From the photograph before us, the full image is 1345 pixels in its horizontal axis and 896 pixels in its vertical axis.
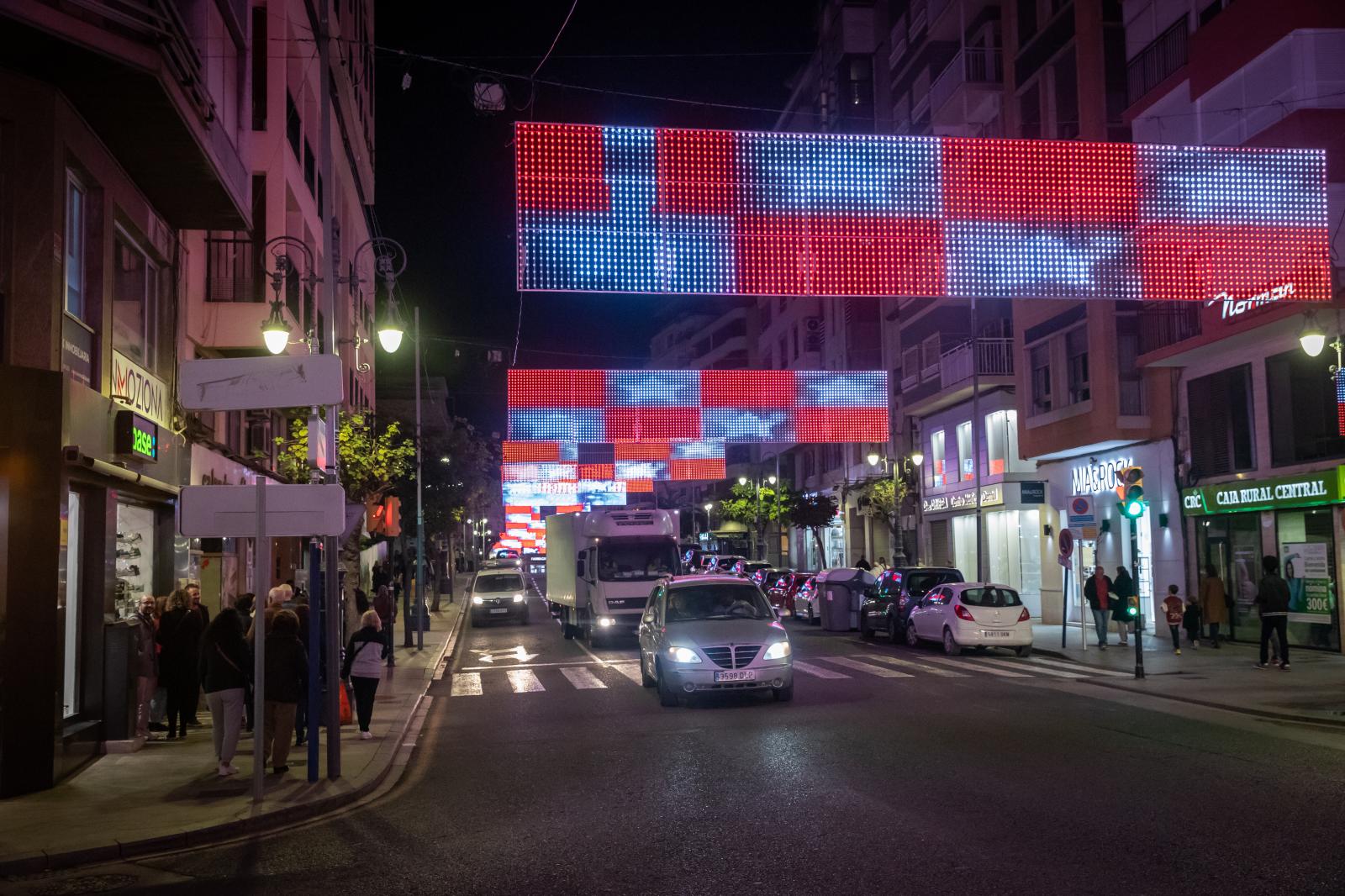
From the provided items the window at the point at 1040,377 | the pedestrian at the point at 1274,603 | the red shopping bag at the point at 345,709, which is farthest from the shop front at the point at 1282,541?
Result: the red shopping bag at the point at 345,709

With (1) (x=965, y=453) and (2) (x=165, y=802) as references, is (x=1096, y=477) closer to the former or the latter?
(1) (x=965, y=453)

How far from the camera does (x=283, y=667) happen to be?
1197cm

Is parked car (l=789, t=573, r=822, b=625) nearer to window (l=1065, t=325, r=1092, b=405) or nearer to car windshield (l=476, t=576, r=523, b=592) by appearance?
car windshield (l=476, t=576, r=523, b=592)

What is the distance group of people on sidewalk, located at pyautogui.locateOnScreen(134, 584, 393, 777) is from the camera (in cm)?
1195

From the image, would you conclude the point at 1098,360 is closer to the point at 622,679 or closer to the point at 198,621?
the point at 622,679

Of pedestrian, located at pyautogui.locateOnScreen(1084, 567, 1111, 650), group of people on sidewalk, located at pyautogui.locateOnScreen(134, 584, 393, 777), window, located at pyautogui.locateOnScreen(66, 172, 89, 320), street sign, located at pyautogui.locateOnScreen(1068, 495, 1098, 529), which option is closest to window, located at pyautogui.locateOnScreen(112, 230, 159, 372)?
window, located at pyautogui.locateOnScreen(66, 172, 89, 320)

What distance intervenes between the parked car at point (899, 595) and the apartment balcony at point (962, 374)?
25.1ft

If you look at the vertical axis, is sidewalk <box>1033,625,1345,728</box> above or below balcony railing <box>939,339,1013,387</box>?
below

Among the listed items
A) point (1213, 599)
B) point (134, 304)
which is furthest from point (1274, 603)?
point (134, 304)

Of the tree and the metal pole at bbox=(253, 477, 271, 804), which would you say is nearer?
the metal pole at bbox=(253, 477, 271, 804)

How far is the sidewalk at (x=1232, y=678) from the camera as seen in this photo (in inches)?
608

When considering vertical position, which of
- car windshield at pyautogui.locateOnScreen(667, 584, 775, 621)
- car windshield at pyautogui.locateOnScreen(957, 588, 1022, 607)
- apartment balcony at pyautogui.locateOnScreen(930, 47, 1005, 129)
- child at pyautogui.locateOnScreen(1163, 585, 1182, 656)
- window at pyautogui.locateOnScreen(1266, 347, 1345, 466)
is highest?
apartment balcony at pyautogui.locateOnScreen(930, 47, 1005, 129)

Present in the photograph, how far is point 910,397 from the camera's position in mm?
43906

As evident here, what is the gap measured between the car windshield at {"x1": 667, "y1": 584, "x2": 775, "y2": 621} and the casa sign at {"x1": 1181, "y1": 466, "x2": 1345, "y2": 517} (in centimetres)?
1091
